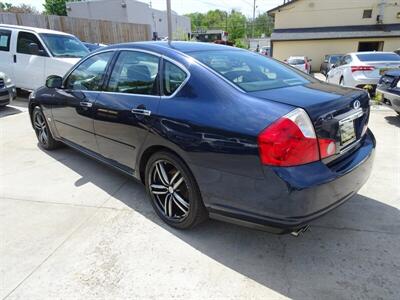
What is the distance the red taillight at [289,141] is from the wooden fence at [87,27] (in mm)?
15400

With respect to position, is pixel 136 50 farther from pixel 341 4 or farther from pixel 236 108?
pixel 341 4

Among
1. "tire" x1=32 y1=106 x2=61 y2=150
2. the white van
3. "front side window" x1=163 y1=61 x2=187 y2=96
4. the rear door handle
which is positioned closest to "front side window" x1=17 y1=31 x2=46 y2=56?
the white van

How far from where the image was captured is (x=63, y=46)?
8.73m

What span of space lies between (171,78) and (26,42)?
25.4 feet

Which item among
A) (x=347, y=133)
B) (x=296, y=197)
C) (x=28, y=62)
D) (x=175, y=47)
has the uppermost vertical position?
(x=175, y=47)

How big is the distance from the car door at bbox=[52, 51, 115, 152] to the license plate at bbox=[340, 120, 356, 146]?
2.45 m

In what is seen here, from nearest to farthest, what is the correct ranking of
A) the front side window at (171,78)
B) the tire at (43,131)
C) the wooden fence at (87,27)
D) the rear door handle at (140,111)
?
the front side window at (171,78) < the rear door handle at (140,111) < the tire at (43,131) < the wooden fence at (87,27)

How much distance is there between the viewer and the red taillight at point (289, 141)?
200 cm

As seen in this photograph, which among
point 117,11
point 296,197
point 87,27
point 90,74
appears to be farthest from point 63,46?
point 117,11

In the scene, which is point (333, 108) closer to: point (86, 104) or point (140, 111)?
point (140, 111)

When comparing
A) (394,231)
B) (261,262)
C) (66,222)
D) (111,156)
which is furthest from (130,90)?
(394,231)

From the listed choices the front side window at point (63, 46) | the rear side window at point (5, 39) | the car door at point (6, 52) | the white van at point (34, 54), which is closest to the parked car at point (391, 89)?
the white van at point (34, 54)

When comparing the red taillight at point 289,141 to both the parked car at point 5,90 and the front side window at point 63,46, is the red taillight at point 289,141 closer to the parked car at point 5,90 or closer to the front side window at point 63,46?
the parked car at point 5,90

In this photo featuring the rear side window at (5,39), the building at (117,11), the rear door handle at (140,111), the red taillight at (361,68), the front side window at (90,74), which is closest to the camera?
the rear door handle at (140,111)
